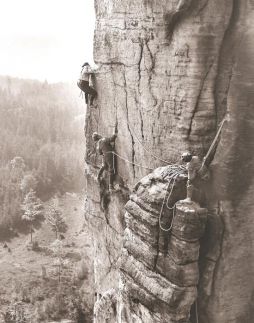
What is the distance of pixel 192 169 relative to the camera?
8.43 meters

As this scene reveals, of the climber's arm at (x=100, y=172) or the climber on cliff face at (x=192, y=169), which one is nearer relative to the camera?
the climber on cliff face at (x=192, y=169)

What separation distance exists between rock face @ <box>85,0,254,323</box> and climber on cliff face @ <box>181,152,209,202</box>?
0.90 ft

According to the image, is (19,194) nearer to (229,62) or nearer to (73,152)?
(73,152)

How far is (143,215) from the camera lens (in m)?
9.18

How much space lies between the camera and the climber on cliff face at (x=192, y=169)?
8.35m

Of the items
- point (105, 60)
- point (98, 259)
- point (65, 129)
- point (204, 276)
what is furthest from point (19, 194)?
point (204, 276)

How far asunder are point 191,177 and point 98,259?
6.25 metres

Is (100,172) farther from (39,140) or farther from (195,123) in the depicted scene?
(39,140)

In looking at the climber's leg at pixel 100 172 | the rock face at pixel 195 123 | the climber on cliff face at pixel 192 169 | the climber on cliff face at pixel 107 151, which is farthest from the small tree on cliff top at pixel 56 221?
the climber on cliff face at pixel 192 169

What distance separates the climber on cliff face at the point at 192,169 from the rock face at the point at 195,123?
274 mm

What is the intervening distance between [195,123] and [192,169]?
99 centimetres

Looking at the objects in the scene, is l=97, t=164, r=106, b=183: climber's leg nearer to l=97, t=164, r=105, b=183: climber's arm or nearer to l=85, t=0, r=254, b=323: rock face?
l=97, t=164, r=105, b=183: climber's arm

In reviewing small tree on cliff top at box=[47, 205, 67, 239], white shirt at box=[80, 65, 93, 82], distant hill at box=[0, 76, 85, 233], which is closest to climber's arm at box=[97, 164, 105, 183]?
white shirt at box=[80, 65, 93, 82]

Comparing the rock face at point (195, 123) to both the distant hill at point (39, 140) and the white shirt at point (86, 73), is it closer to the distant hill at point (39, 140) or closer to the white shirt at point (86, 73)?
the white shirt at point (86, 73)
